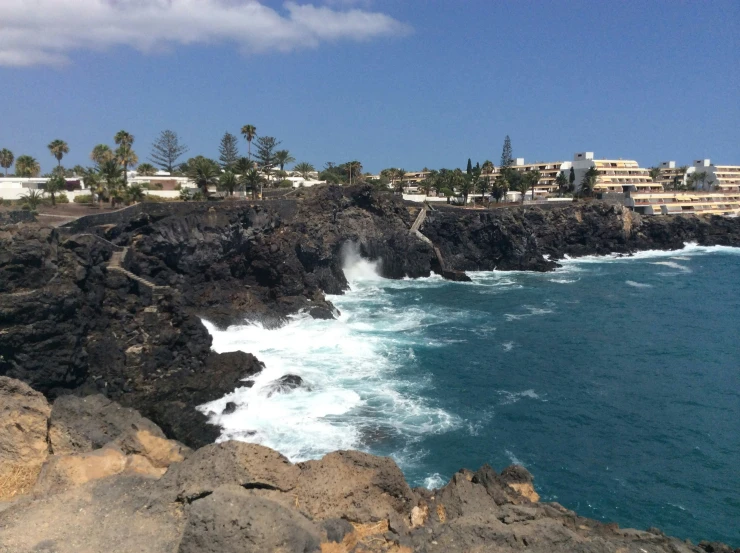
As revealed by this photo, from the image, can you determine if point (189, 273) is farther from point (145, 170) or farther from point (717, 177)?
point (717, 177)

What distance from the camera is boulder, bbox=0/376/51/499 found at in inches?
523

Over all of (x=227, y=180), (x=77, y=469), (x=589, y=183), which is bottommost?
(x=77, y=469)

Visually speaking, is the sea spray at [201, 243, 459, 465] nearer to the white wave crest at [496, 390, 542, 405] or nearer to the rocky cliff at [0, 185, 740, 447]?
the rocky cliff at [0, 185, 740, 447]

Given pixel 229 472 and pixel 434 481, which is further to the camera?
pixel 434 481

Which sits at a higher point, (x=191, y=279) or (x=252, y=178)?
(x=252, y=178)

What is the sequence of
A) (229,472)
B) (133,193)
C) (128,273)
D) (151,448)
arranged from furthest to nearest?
(133,193) < (128,273) < (151,448) < (229,472)

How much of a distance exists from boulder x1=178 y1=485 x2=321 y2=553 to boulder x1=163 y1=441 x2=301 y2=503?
167 centimetres

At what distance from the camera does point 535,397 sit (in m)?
29.4

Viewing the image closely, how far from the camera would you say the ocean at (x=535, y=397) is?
21375 mm

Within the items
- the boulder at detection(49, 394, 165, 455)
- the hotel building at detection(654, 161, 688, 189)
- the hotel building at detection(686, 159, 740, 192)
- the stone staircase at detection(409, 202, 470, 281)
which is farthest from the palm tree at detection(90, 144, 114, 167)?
the hotel building at detection(686, 159, 740, 192)

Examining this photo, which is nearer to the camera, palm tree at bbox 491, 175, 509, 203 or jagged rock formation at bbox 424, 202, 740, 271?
jagged rock formation at bbox 424, 202, 740, 271

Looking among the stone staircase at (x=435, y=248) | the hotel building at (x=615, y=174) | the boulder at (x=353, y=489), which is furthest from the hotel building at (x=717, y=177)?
the boulder at (x=353, y=489)

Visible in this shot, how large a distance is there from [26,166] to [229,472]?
225 feet

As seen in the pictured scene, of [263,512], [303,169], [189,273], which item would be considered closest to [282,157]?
[303,169]
